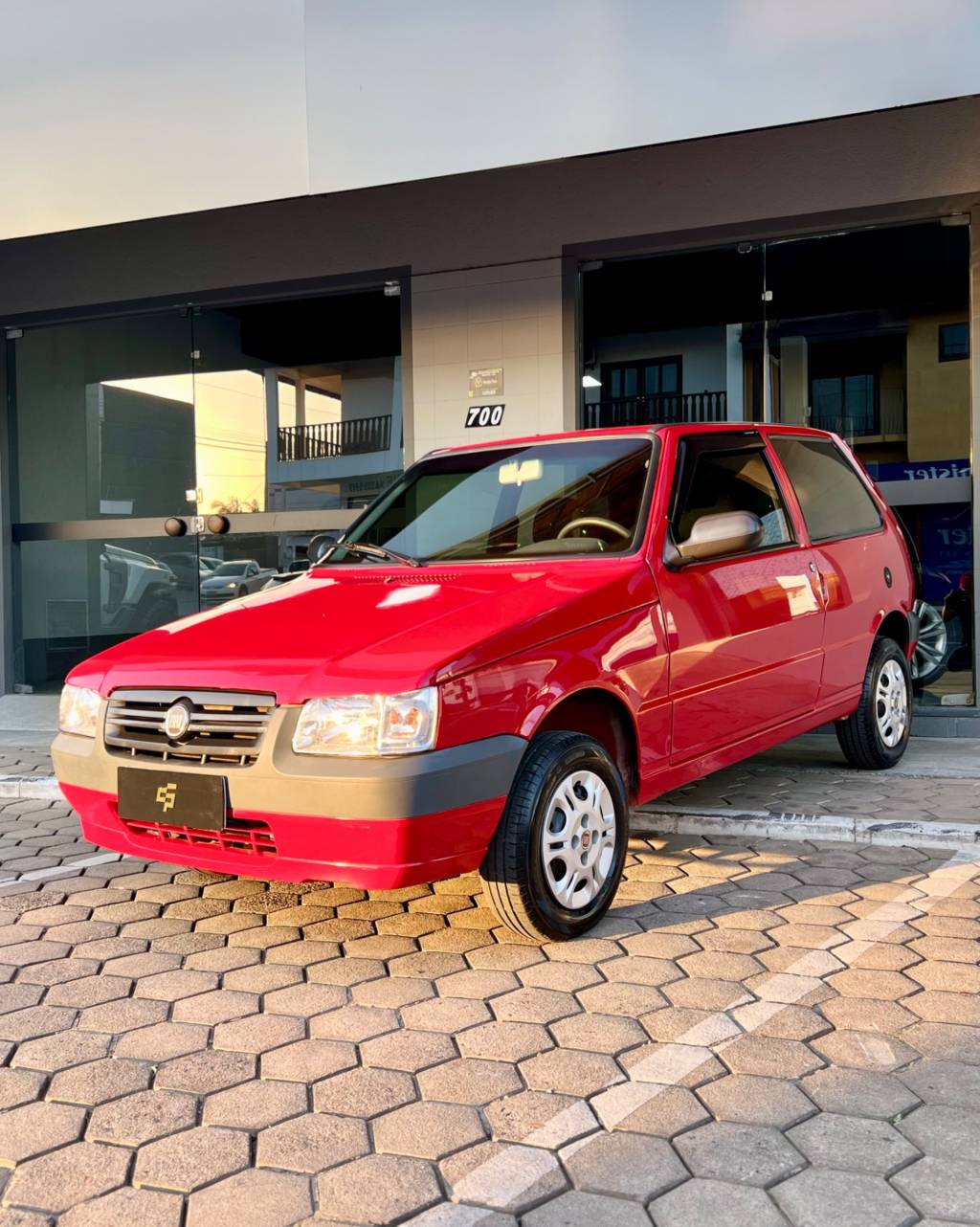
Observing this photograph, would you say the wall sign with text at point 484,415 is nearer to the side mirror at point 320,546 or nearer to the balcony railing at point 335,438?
the balcony railing at point 335,438

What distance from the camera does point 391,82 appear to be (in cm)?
620

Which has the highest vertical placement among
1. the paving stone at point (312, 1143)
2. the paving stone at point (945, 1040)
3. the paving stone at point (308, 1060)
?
the paving stone at point (945, 1040)

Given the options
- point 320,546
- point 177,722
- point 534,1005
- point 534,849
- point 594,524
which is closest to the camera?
point 534,1005

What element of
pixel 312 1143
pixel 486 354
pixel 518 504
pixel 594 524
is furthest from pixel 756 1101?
pixel 486 354

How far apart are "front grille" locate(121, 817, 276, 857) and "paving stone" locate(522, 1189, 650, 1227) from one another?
1452mm

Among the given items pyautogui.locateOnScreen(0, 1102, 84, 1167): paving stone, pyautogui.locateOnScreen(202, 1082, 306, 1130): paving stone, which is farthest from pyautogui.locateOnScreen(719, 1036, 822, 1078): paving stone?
pyautogui.locateOnScreen(0, 1102, 84, 1167): paving stone

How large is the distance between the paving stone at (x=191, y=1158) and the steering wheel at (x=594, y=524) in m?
2.46

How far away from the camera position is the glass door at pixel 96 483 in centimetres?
968

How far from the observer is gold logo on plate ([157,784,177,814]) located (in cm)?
340

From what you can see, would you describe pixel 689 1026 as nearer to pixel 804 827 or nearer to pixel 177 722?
pixel 177 722

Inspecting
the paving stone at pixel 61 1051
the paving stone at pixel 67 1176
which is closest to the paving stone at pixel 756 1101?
the paving stone at pixel 67 1176

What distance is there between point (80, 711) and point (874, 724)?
150 inches

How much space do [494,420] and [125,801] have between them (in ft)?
17.2

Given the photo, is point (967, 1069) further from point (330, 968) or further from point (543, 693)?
point (330, 968)
